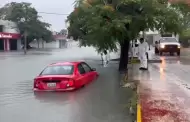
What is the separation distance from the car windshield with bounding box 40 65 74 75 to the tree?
3.53 metres

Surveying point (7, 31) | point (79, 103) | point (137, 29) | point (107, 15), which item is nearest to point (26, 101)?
point (79, 103)

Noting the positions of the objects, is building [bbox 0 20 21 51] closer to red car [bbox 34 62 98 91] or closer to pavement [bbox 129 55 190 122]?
red car [bbox 34 62 98 91]

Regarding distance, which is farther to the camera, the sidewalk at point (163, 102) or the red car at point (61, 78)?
the red car at point (61, 78)

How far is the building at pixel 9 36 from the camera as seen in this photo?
75.2 meters

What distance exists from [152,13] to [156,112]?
10584 mm

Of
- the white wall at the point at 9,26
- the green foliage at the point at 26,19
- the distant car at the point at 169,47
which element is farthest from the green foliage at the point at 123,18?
the green foliage at the point at 26,19

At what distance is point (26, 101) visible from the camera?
12336 millimetres

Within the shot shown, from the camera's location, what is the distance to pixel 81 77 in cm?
1506

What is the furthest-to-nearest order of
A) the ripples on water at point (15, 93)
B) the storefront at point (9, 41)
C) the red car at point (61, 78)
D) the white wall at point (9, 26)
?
1. the white wall at point (9, 26)
2. the storefront at point (9, 41)
3. the red car at point (61, 78)
4. the ripples on water at point (15, 93)

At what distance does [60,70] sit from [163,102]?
5403 mm

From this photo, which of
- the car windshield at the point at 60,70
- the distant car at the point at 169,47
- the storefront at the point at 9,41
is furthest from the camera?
the storefront at the point at 9,41

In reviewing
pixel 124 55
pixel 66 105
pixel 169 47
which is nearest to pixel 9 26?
pixel 169 47

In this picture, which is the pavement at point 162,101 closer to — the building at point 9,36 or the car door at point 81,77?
the car door at point 81,77

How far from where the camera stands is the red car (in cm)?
1380
